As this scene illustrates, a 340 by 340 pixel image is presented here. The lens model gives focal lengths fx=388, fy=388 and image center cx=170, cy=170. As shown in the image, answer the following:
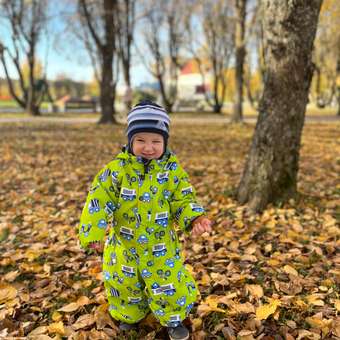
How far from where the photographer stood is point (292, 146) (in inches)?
197

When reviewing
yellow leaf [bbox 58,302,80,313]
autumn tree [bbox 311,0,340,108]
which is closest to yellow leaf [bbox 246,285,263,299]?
yellow leaf [bbox 58,302,80,313]

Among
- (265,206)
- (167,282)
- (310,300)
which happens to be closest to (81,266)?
(167,282)

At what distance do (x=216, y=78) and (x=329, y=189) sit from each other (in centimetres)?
3047

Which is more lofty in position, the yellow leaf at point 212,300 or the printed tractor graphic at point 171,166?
the printed tractor graphic at point 171,166

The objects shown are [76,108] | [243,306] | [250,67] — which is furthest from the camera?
[250,67]

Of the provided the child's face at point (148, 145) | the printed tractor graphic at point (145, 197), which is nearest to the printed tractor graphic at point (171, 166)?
the child's face at point (148, 145)

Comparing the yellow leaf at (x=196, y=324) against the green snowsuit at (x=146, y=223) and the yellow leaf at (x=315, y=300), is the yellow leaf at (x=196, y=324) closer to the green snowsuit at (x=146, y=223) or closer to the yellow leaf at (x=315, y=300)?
the green snowsuit at (x=146, y=223)

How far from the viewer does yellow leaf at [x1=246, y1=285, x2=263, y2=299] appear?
3.12m

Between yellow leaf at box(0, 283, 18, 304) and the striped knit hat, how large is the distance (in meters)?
1.78

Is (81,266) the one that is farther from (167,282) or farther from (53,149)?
(53,149)

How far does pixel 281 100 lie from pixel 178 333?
326 cm

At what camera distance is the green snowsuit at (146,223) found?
2.41 m

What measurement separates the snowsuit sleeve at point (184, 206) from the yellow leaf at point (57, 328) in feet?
3.71

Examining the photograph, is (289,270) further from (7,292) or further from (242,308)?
(7,292)
